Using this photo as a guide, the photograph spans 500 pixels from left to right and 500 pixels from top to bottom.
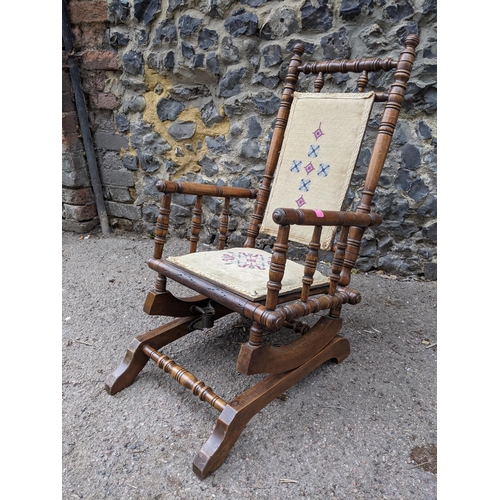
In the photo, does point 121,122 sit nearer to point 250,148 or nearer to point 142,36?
point 142,36

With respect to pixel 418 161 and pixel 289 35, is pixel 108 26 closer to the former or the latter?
pixel 289 35

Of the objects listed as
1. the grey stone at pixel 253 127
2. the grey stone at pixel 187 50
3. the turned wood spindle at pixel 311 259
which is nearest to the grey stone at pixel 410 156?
the grey stone at pixel 253 127

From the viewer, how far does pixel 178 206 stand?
3.31 metres

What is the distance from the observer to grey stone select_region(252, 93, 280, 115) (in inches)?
105

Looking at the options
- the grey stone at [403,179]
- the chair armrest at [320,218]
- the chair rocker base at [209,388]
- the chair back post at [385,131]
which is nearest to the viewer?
the chair armrest at [320,218]

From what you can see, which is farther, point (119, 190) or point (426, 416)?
point (119, 190)

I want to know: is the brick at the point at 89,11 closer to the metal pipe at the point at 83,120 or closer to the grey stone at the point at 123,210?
the metal pipe at the point at 83,120

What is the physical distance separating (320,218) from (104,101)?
2.66 metres

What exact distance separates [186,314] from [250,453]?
2.34 feet

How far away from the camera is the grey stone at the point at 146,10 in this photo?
286cm

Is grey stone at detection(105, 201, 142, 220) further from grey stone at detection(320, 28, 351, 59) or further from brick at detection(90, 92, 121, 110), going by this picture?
grey stone at detection(320, 28, 351, 59)

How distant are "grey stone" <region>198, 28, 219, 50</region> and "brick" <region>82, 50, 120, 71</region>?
0.77 metres

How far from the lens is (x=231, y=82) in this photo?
109 inches

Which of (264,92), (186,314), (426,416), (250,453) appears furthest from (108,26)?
(426,416)
